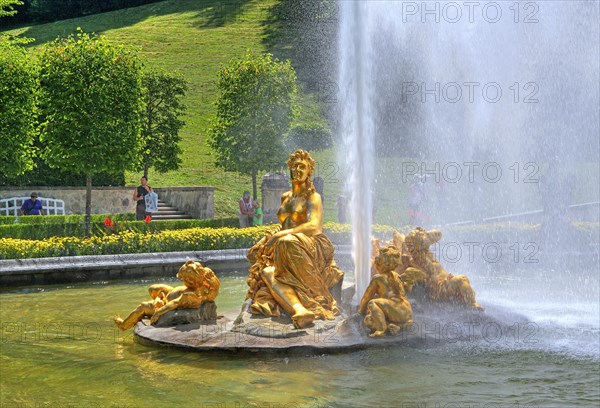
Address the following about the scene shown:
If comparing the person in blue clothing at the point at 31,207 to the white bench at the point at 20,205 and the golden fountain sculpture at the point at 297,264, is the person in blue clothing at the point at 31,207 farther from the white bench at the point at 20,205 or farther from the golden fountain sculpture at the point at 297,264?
the golden fountain sculpture at the point at 297,264

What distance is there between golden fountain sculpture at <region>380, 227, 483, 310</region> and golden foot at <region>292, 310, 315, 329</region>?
5.96 ft

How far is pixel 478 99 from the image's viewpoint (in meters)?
40.5

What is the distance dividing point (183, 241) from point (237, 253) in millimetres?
1479

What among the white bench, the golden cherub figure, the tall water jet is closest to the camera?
the golden cherub figure

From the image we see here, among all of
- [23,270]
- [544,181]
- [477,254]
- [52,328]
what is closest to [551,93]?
[544,181]

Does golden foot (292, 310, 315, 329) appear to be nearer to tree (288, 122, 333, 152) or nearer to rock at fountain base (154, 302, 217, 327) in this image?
rock at fountain base (154, 302, 217, 327)

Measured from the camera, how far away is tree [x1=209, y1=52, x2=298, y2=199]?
3195 centimetres

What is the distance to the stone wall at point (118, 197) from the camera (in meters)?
31.6

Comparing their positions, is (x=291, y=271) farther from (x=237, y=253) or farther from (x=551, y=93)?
(x=551, y=93)

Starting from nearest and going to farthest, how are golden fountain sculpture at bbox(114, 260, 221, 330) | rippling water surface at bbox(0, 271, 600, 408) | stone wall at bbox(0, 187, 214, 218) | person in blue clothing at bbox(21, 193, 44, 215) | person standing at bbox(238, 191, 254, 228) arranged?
1. rippling water surface at bbox(0, 271, 600, 408)
2. golden fountain sculpture at bbox(114, 260, 221, 330)
3. person standing at bbox(238, 191, 254, 228)
4. person in blue clothing at bbox(21, 193, 44, 215)
5. stone wall at bbox(0, 187, 214, 218)

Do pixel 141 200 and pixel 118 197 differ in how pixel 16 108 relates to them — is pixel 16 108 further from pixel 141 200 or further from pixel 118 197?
pixel 118 197

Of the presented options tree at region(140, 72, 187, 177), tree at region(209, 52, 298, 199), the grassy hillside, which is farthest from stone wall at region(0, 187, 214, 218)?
the grassy hillside

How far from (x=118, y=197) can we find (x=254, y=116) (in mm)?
6465

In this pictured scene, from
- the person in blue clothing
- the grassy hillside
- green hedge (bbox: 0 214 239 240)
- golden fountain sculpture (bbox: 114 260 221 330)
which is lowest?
golden fountain sculpture (bbox: 114 260 221 330)
